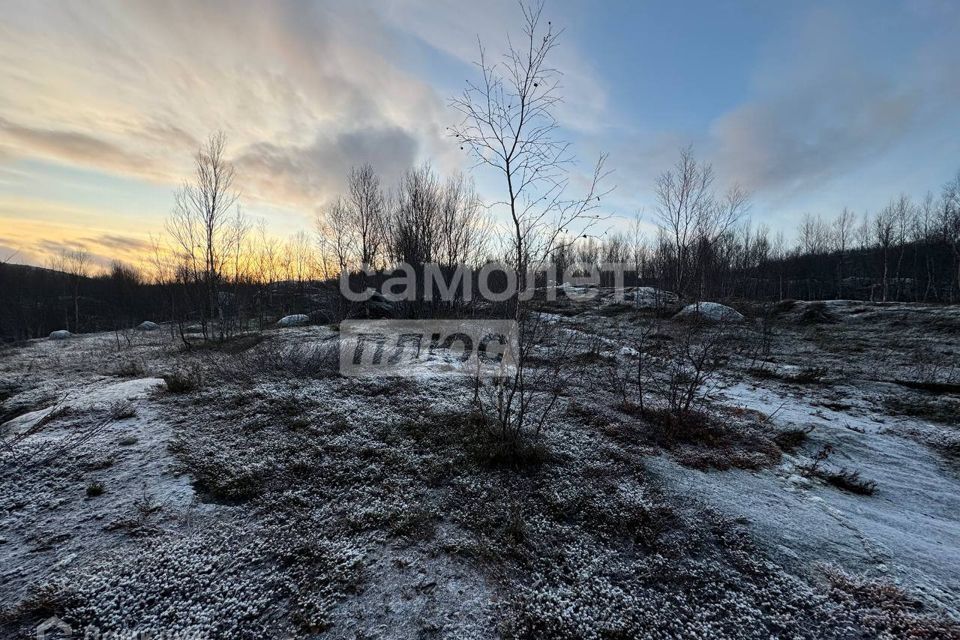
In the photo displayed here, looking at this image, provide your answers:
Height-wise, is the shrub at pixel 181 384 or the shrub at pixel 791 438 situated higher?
the shrub at pixel 181 384

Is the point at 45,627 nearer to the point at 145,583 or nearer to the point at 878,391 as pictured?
the point at 145,583

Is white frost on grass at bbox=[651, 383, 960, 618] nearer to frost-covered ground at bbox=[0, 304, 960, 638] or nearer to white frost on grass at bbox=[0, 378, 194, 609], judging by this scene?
frost-covered ground at bbox=[0, 304, 960, 638]

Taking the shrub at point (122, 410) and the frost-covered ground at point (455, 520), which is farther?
the shrub at point (122, 410)

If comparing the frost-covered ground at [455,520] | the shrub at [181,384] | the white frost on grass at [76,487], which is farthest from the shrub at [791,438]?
the shrub at [181,384]

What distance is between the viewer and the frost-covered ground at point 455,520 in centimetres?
198

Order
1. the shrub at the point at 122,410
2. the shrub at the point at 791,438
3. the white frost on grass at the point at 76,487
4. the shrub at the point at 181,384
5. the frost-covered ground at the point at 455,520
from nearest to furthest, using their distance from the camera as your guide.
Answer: the frost-covered ground at the point at 455,520
the white frost on grass at the point at 76,487
the shrub at the point at 791,438
the shrub at the point at 122,410
the shrub at the point at 181,384

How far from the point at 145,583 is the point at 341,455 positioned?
65.7 inches

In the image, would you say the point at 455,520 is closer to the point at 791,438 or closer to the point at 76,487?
the point at 76,487

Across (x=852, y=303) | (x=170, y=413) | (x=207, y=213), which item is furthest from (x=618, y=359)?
(x=852, y=303)

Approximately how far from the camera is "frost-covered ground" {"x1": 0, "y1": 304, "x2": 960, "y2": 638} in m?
1.98

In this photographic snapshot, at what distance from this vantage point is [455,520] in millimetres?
2730

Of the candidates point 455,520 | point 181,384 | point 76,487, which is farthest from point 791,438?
point 181,384

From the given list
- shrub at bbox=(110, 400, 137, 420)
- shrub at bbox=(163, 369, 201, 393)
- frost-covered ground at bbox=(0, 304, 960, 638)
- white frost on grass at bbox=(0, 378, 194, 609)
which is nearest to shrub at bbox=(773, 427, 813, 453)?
frost-covered ground at bbox=(0, 304, 960, 638)

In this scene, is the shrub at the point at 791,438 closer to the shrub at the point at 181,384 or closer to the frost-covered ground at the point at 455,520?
the frost-covered ground at the point at 455,520
